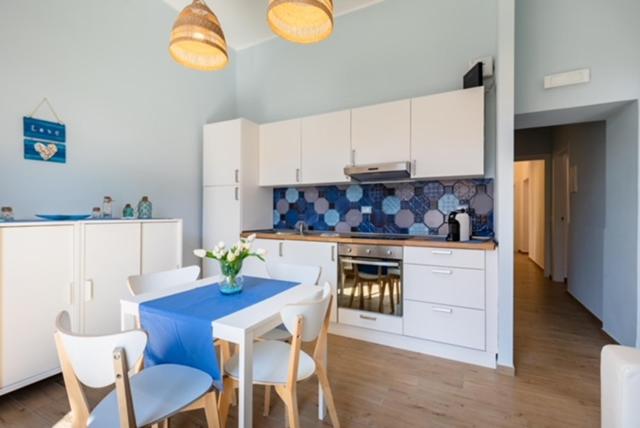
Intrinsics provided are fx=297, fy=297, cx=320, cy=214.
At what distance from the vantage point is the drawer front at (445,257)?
2.17 metres

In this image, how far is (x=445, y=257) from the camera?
227 cm

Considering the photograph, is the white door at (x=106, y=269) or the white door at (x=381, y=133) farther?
the white door at (x=381, y=133)

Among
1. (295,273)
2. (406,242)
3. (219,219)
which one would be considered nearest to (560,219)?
(406,242)

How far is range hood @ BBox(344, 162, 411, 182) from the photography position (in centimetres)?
257

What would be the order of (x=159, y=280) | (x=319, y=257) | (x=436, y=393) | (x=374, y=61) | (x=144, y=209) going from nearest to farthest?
(x=159, y=280) < (x=436, y=393) < (x=144, y=209) < (x=319, y=257) < (x=374, y=61)

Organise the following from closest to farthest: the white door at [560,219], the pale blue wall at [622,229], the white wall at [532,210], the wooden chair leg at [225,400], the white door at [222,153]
A: the wooden chair leg at [225,400], the pale blue wall at [622,229], the white door at [222,153], the white door at [560,219], the white wall at [532,210]

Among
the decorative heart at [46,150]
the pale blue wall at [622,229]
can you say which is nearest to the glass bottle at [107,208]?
the decorative heart at [46,150]

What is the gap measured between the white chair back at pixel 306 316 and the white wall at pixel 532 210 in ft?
19.1

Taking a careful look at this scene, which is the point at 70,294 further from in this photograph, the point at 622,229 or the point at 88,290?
the point at 622,229

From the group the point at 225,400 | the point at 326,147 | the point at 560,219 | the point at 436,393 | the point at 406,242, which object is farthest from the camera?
the point at 560,219

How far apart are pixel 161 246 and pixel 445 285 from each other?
235 cm

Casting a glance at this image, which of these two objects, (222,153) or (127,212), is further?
(222,153)

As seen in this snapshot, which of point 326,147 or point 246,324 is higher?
point 326,147

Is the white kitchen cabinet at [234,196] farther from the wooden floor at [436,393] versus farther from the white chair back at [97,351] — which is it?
the white chair back at [97,351]
